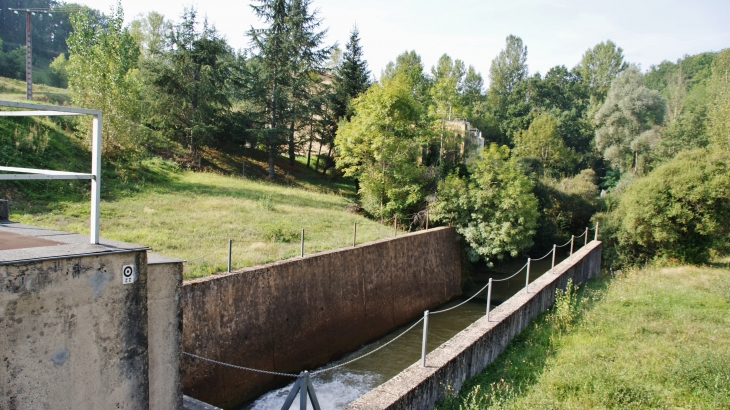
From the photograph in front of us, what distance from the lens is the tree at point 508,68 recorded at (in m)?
63.1

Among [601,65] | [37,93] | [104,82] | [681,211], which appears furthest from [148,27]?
[601,65]

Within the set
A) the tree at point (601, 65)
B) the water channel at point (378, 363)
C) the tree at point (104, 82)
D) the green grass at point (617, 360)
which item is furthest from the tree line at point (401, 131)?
the tree at point (601, 65)

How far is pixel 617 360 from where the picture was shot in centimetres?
784

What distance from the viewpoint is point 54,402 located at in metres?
3.69

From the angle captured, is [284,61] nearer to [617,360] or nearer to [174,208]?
[174,208]

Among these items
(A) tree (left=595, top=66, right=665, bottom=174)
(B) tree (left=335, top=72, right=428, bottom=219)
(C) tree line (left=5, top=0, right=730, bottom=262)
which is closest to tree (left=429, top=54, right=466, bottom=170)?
(C) tree line (left=5, top=0, right=730, bottom=262)

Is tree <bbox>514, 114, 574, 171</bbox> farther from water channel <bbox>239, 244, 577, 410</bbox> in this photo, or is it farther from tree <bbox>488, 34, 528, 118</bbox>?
water channel <bbox>239, 244, 577, 410</bbox>

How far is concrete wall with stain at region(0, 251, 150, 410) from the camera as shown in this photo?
3.48 m

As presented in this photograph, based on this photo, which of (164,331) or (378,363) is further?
(378,363)

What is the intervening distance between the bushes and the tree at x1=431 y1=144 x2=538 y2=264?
464cm

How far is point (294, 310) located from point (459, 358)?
461cm

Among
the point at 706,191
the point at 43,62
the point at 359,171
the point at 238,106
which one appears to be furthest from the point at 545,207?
the point at 43,62

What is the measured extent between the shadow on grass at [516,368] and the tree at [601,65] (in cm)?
6019

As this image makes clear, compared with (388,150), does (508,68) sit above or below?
above
